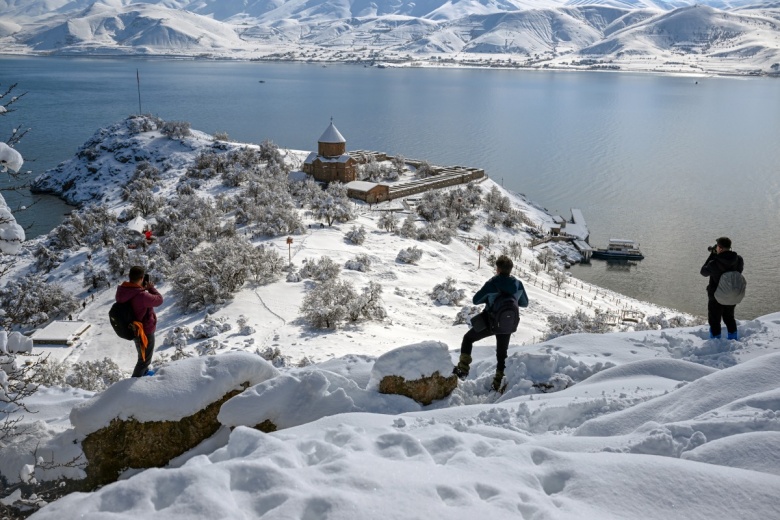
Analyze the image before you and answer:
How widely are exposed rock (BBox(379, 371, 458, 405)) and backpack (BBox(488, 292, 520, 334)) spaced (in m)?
0.98

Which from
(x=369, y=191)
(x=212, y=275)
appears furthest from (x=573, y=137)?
(x=212, y=275)

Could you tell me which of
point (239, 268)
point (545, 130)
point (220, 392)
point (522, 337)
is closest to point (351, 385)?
point (220, 392)

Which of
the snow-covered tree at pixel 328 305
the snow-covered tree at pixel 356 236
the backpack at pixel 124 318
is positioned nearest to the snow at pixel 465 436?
the backpack at pixel 124 318

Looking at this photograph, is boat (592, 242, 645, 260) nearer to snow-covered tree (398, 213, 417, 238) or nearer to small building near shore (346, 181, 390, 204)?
snow-covered tree (398, 213, 417, 238)

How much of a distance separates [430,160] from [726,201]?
91.2 ft

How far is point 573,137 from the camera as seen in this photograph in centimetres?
7544

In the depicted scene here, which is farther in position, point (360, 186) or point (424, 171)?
point (424, 171)

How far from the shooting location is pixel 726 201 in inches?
1902

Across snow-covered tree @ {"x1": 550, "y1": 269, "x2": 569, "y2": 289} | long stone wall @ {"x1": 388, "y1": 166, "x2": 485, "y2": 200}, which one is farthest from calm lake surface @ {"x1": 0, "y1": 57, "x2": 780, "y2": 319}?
long stone wall @ {"x1": 388, "y1": 166, "x2": 485, "y2": 200}

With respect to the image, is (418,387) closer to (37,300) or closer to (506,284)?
(506,284)

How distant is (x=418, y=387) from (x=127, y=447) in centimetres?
349

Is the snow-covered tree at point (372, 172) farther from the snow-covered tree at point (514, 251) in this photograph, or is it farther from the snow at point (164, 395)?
the snow at point (164, 395)

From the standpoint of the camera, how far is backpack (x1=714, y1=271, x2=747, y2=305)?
8.39 metres

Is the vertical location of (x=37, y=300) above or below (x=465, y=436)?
below
